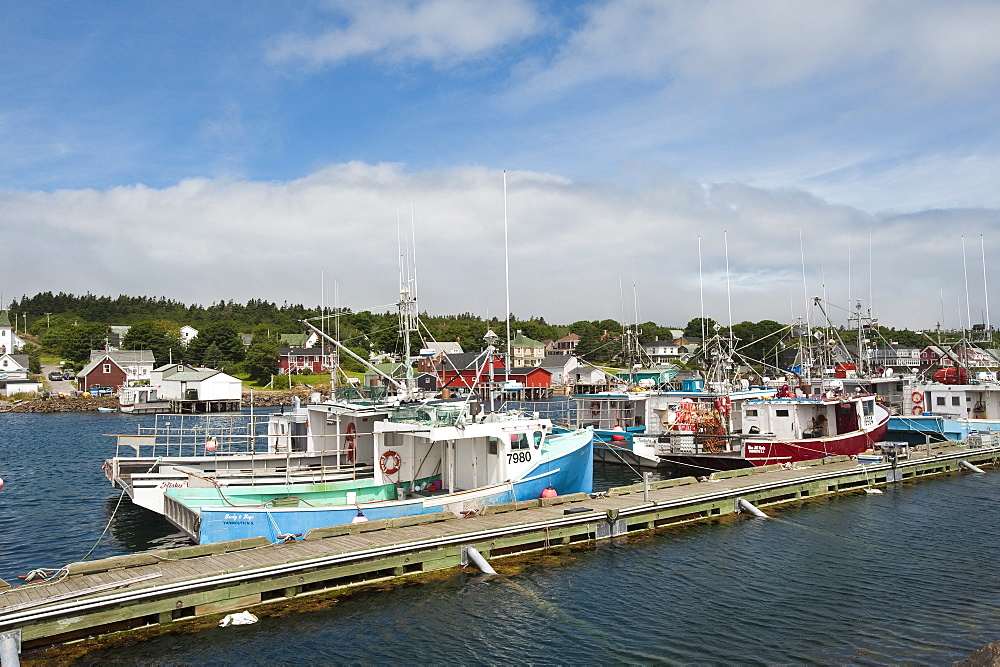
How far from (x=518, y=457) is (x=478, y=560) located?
17.8ft

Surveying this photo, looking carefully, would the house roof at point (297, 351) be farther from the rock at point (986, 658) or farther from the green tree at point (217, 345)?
the rock at point (986, 658)

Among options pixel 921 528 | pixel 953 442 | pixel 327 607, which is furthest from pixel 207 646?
pixel 953 442

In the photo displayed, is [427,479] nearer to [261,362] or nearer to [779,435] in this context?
[779,435]

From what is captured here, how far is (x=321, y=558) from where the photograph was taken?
52.1 feet

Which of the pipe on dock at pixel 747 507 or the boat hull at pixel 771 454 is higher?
the boat hull at pixel 771 454

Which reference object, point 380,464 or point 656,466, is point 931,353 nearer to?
point 656,466

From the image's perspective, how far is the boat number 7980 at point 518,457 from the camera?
22.5 meters

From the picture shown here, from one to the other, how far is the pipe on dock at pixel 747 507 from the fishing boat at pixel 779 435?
9271 millimetres

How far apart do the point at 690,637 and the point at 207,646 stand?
371 inches

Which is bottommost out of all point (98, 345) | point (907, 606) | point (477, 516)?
point (907, 606)

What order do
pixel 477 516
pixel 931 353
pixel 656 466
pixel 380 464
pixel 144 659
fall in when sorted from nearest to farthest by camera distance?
pixel 144 659, pixel 477 516, pixel 380 464, pixel 656 466, pixel 931 353

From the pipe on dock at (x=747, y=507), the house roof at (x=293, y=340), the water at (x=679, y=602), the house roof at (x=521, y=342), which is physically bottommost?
the water at (x=679, y=602)

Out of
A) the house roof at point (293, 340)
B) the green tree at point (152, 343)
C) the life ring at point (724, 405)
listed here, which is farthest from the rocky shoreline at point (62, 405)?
the life ring at point (724, 405)

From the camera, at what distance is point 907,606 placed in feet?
52.5
